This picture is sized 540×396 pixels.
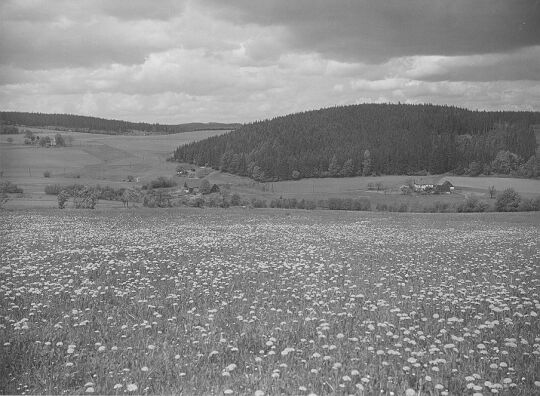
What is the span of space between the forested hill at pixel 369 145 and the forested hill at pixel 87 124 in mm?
2675

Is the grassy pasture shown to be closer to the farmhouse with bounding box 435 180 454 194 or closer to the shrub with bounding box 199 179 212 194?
the shrub with bounding box 199 179 212 194

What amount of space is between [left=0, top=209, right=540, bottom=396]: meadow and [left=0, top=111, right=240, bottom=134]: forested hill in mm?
3218

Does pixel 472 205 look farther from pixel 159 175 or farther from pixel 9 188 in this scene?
pixel 9 188

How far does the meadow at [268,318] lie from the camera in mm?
5484

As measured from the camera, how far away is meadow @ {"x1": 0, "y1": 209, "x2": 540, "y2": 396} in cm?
548

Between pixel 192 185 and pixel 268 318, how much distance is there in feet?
48.1

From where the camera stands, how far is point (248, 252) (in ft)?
46.4

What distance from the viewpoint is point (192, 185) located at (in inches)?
849

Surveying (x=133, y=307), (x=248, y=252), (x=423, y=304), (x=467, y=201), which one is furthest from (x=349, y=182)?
(x=133, y=307)

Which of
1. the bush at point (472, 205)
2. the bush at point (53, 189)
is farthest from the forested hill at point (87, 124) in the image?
the bush at point (472, 205)

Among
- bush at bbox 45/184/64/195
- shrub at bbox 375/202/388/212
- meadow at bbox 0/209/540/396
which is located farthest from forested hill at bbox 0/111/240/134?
shrub at bbox 375/202/388/212

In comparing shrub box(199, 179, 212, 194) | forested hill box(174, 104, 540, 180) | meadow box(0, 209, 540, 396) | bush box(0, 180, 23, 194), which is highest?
forested hill box(174, 104, 540, 180)

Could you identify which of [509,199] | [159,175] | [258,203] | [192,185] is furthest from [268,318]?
[258,203]

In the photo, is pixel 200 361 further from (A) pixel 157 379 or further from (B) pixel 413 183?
(B) pixel 413 183
